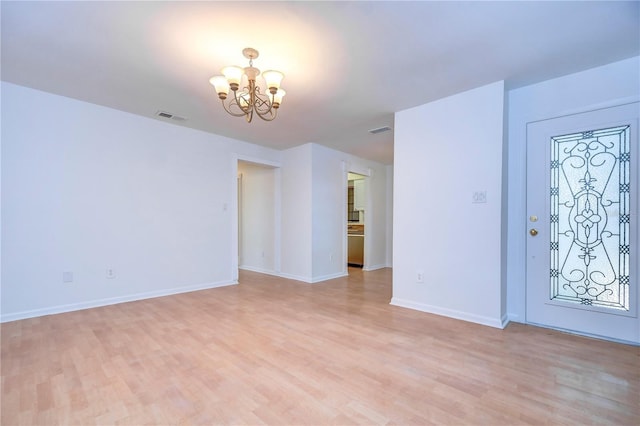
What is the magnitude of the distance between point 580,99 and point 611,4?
1.08m

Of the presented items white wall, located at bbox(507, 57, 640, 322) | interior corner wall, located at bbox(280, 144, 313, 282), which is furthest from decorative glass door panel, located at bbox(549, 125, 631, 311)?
interior corner wall, located at bbox(280, 144, 313, 282)

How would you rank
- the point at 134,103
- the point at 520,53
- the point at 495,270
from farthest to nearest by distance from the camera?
the point at 134,103 → the point at 495,270 → the point at 520,53

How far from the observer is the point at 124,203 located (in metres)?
3.74

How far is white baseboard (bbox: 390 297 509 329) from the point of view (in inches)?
113

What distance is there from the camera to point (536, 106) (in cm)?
291

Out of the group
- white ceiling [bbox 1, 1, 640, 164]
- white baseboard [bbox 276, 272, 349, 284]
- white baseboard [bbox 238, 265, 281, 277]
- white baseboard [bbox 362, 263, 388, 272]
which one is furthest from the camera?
white baseboard [bbox 362, 263, 388, 272]

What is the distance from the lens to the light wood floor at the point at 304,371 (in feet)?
5.18

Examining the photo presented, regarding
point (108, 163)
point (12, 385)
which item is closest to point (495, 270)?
point (12, 385)

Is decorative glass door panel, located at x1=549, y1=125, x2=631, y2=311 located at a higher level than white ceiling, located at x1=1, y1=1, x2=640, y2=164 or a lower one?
lower

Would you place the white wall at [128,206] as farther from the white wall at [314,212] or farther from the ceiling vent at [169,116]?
the ceiling vent at [169,116]

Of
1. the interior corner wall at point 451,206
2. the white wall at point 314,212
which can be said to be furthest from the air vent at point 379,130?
the white wall at point 314,212

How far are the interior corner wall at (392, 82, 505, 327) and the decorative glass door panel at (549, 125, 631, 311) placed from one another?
553 mm

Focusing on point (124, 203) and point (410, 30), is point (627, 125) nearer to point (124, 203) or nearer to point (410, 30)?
point (410, 30)

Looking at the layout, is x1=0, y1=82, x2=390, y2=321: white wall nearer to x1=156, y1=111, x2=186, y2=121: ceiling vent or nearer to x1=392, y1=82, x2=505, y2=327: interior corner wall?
x1=156, y1=111, x2=186, y2=121: ceiling vent
